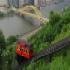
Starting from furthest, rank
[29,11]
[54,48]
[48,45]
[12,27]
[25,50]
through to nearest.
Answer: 1. [29,11]
2. [12,27]
3. [48,45]
4. [25,50]
5. [54,48]

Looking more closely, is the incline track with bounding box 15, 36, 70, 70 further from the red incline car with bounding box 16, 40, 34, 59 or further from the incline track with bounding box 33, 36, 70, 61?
the red incline car with bounding box 16, 40, 34, 59

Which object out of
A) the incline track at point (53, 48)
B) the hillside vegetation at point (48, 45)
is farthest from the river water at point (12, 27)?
the incline track at point (53, 48)

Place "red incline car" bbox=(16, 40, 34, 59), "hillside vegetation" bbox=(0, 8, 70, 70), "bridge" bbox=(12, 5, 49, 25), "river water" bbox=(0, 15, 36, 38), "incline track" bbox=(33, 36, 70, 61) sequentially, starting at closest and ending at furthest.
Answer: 1. "hillside vegetation" bbox=(0, 8, 70, 70)
2. "incline track" bbox=(33, 36, 70, 61)
3. "red incline car" bbox=(16, 40, 34, 59)
4. "river water" bbox=(0, 15, 36, 38)
5. "bridge" bbox=(12, 5, 49, 25)

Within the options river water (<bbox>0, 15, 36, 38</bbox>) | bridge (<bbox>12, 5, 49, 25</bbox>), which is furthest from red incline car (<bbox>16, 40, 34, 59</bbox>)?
bridge (<bbox>12, 5, 49, 25</bbox>)

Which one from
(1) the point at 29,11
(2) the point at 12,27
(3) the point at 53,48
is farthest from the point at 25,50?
(1) the point at 29,11

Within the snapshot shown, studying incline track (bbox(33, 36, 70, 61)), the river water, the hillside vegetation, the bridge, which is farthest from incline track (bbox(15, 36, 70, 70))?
the bridge

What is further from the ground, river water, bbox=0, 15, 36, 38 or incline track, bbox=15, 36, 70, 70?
incline track, bbox=15, 36, 70, 70

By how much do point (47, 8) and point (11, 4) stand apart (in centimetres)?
466

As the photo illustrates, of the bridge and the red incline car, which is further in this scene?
the bridge

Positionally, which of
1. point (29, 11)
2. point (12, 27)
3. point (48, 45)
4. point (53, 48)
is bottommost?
point (29, 11)

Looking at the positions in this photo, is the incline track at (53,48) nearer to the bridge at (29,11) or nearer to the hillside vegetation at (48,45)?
the hillside vegetation at (48,45)

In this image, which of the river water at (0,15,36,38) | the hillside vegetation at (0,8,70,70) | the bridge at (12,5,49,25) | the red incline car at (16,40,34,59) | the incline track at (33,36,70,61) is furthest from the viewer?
the bridge at (12,5,49,25)

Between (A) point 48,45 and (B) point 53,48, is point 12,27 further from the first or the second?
(B) point 53,48

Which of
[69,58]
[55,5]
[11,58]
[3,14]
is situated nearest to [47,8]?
[55,5]
